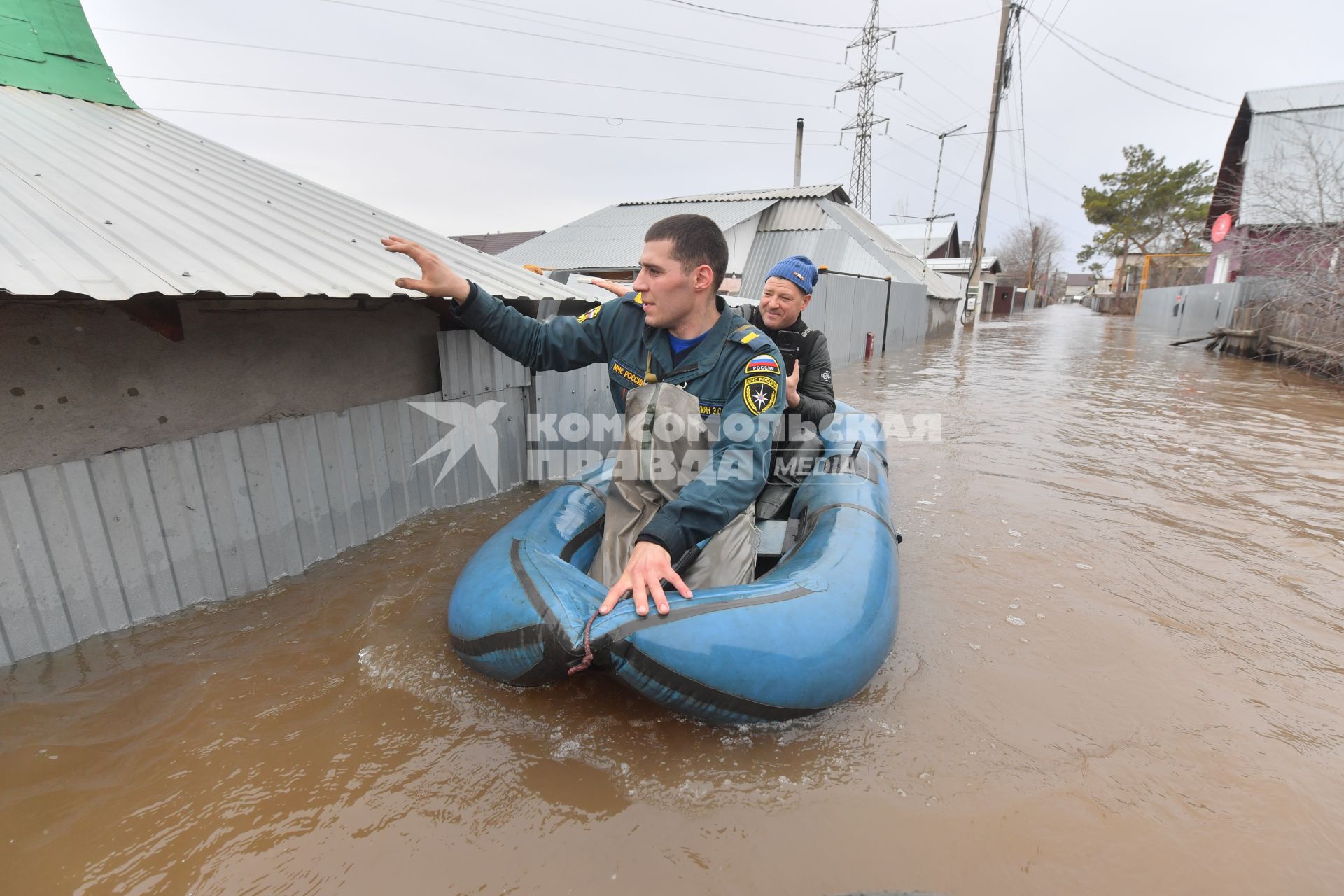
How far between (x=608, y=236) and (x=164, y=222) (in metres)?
13.6

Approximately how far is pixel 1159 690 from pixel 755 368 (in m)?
2.34

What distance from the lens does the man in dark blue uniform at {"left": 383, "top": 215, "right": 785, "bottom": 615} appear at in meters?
2.26

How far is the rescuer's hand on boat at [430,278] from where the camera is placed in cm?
229

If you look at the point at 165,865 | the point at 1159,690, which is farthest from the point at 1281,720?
the point at 165,865

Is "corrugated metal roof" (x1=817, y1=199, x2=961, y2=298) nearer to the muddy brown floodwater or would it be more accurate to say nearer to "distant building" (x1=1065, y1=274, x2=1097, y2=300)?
the muddy brown floodwater

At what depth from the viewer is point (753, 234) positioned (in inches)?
664

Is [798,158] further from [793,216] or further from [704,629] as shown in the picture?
[704,629]

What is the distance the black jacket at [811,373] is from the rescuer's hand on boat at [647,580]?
2150 mm

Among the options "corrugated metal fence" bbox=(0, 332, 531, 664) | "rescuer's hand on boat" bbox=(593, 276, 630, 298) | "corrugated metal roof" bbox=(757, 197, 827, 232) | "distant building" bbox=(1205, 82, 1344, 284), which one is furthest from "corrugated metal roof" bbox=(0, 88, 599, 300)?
"distant building" bbox=(1205, 82, 1344, 284)

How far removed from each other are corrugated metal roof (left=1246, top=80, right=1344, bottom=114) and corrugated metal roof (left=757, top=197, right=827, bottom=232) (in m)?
15.2

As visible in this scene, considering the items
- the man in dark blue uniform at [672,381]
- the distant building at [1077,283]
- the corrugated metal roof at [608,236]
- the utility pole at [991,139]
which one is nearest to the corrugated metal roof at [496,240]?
the corrugated metal roof at [608,236]

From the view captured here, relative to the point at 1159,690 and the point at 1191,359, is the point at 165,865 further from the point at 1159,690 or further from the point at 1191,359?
the point at 1191,359

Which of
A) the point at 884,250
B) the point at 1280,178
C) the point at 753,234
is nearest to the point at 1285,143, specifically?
the point at 1280,178

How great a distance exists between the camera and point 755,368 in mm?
2398
